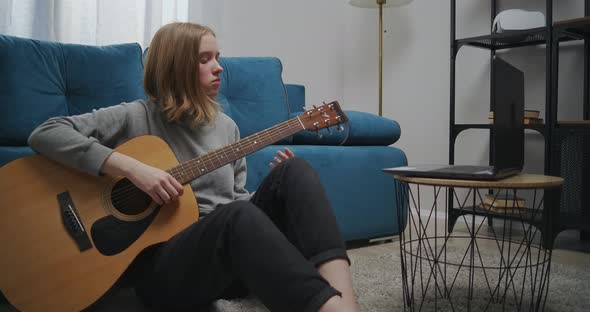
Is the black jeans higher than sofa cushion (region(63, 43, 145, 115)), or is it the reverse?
sofa cushion (region(63, 43, 145, 115))

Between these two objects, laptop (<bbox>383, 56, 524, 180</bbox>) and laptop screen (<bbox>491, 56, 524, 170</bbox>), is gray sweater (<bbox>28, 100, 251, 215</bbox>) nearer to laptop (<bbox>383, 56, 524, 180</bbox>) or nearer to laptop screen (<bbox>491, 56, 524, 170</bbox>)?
laptop (<bbox>383, 56, 524, 180</bbox>)

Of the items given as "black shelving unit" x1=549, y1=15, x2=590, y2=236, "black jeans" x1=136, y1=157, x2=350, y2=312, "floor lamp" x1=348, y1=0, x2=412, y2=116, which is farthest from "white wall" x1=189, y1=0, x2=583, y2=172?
"black jeans" x1=136, y1=157, x2=350, y2=312

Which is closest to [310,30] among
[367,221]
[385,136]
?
[385,136]

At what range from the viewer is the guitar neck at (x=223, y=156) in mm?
1050

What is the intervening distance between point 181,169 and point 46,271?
12.6 inches

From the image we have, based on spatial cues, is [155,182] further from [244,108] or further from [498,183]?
[244,108]

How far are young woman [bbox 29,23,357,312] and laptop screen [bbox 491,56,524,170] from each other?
428mm

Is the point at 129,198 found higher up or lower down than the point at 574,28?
lower down

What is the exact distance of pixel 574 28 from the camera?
2.08 metres

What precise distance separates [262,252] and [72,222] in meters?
0.43

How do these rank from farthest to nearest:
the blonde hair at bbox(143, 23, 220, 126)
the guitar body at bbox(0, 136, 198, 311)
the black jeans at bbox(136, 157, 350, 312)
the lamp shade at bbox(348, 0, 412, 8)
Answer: the lamp shade at bbox(348, 0, 412, 8) → the blonde hair at bbox(143, 23, 220, 126) → the guitar body at bbox(0, 136, 198, 311) → the black jeans at bbox(136, 157, 350, 312)

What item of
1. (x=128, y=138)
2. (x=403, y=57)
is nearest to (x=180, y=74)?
(x=128, y=138)

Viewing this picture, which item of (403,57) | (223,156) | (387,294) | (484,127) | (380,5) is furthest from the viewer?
(403,57)

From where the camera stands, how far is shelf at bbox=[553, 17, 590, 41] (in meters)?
1.97
